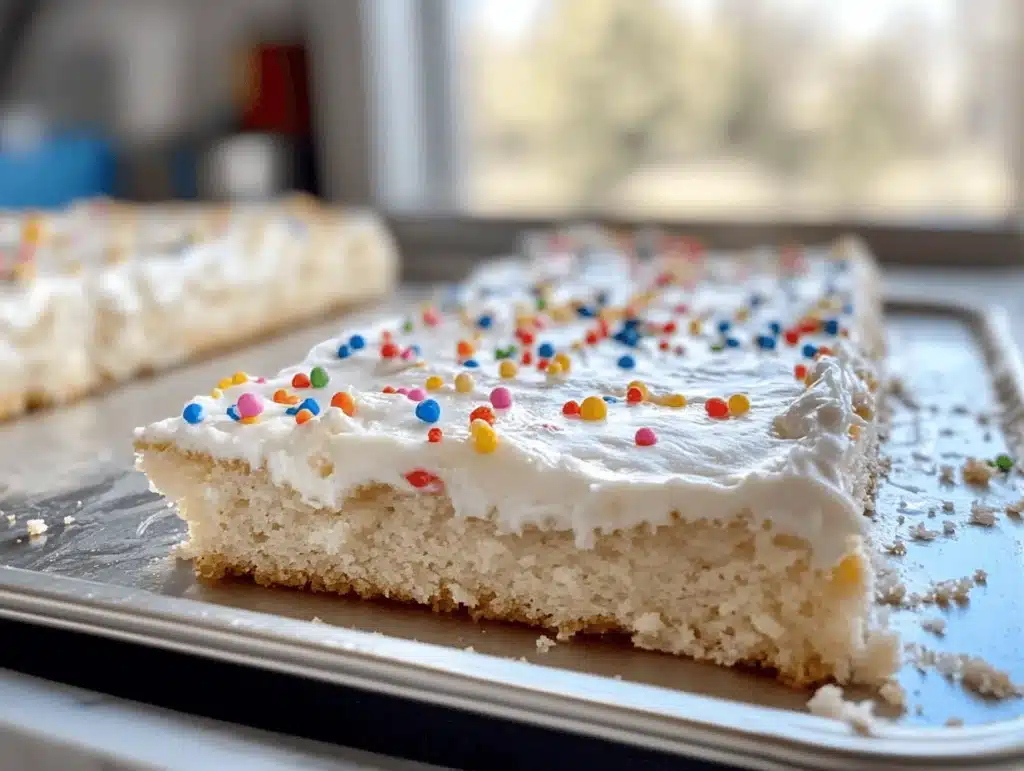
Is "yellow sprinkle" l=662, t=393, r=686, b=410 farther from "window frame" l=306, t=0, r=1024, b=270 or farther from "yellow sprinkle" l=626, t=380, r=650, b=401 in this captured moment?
"window frame" l=306, t=0, r=1024, b=270

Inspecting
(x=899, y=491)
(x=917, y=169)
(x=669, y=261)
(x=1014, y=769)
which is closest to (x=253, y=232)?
(x=669, y=261)

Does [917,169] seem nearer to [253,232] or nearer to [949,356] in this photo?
[949,356]

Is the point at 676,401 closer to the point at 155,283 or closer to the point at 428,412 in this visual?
the point at 428,412

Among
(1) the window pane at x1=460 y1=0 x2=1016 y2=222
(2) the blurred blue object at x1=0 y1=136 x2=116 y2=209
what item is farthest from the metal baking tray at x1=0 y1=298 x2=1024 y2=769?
(2) the blurred blue object at x1=0 y1=136 x2=116 y2=209

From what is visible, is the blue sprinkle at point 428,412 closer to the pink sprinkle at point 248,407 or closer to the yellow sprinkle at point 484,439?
the yellow sprinkle at point 484,439

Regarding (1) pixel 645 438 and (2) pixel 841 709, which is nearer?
(2) pixel 841 709

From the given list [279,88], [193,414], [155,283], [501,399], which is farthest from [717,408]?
[279,88]
